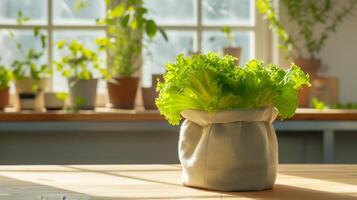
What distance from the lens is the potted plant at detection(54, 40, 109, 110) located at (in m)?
4.39

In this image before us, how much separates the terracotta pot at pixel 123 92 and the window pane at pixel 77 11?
494 mm

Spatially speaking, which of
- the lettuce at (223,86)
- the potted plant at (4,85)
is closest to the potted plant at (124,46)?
the potted plant at (4,85)

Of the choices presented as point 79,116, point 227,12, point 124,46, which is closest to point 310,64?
point 227,12

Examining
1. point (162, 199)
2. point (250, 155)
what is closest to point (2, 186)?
point (162, 199)

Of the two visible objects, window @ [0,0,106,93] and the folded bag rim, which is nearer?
the folded bag rim

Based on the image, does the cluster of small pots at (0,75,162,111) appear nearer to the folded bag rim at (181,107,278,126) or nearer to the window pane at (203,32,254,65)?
the window pane at (203,32,254,65)

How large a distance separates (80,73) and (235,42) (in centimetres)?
97

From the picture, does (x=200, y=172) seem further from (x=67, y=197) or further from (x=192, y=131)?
(x=67, y=197)

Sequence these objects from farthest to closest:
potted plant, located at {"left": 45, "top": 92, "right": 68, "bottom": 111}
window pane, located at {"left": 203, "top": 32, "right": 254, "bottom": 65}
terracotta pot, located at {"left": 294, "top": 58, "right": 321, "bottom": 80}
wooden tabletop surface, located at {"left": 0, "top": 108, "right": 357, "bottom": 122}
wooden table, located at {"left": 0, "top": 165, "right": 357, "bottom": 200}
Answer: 1. window pane, located at {"left": 203, "top": 32, "right": 254, "bottom": 65}
2. terracotta pot, located at {"left": 294, "top": 58, "right": 321, "bottom": 80}
3. potted plant, located at {"left": 45, "top": 92, "right": 68, "bottom": 111}
4. wooden tabletop surface, located at {"left": 0, "top": 108, "right": 357, "bottom": 122}
5. wooden table, located at {"left": 0, "top": 165, "right": 357, "bottom": 200}

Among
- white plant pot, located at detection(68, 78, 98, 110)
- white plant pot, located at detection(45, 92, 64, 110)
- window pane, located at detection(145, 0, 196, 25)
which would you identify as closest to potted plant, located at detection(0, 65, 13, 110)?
white plant pot, located at detection(45, 92, 64, 110)

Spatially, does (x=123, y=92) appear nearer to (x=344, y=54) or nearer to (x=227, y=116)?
(x=344, y=54)

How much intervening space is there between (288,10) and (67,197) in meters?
3.14

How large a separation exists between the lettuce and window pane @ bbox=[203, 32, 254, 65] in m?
2.86

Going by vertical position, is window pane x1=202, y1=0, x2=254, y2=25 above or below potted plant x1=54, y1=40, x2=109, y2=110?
above
